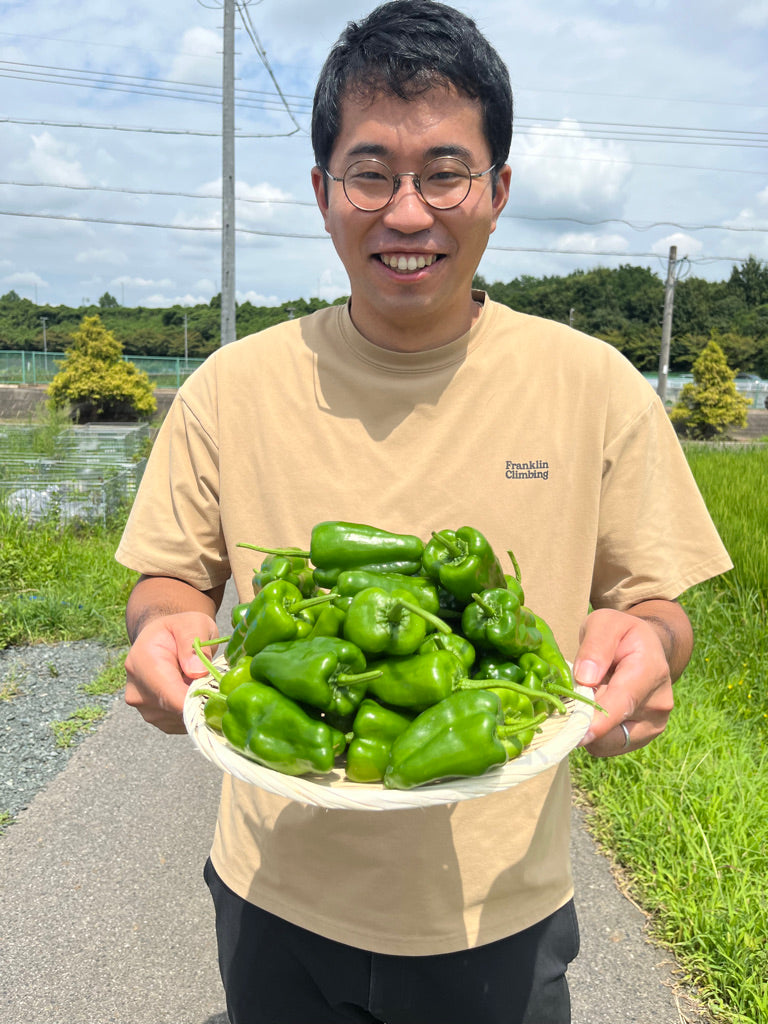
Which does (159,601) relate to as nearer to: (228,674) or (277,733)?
(228,674)

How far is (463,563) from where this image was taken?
1.92 metres

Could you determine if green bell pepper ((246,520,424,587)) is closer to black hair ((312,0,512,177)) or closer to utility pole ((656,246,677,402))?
black hair ((312,0,512,177))

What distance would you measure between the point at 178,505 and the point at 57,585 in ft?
19.4

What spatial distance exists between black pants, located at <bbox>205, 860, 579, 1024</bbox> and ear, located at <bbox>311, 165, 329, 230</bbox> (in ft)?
5.83

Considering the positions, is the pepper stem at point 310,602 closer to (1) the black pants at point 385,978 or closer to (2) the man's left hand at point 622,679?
(2) the man's left hand at point 622,679

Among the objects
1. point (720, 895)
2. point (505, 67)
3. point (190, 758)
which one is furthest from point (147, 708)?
point (190, 758)

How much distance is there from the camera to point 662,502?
217cm

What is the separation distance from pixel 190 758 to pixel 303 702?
3698 millimetres

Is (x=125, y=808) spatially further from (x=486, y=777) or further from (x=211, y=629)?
(x=486, y=777)

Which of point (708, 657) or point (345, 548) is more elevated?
point (345, 548)

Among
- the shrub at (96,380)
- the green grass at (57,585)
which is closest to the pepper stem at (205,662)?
the green grass at (57,585)

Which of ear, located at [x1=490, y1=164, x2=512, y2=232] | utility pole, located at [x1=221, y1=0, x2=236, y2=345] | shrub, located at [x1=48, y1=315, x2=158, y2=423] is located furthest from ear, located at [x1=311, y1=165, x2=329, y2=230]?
shrub, located at [x1=48, y1=315, x2=158, y2=423]

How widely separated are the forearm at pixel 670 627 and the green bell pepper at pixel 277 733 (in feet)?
2.77

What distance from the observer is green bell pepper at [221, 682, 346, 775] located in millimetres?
1589
